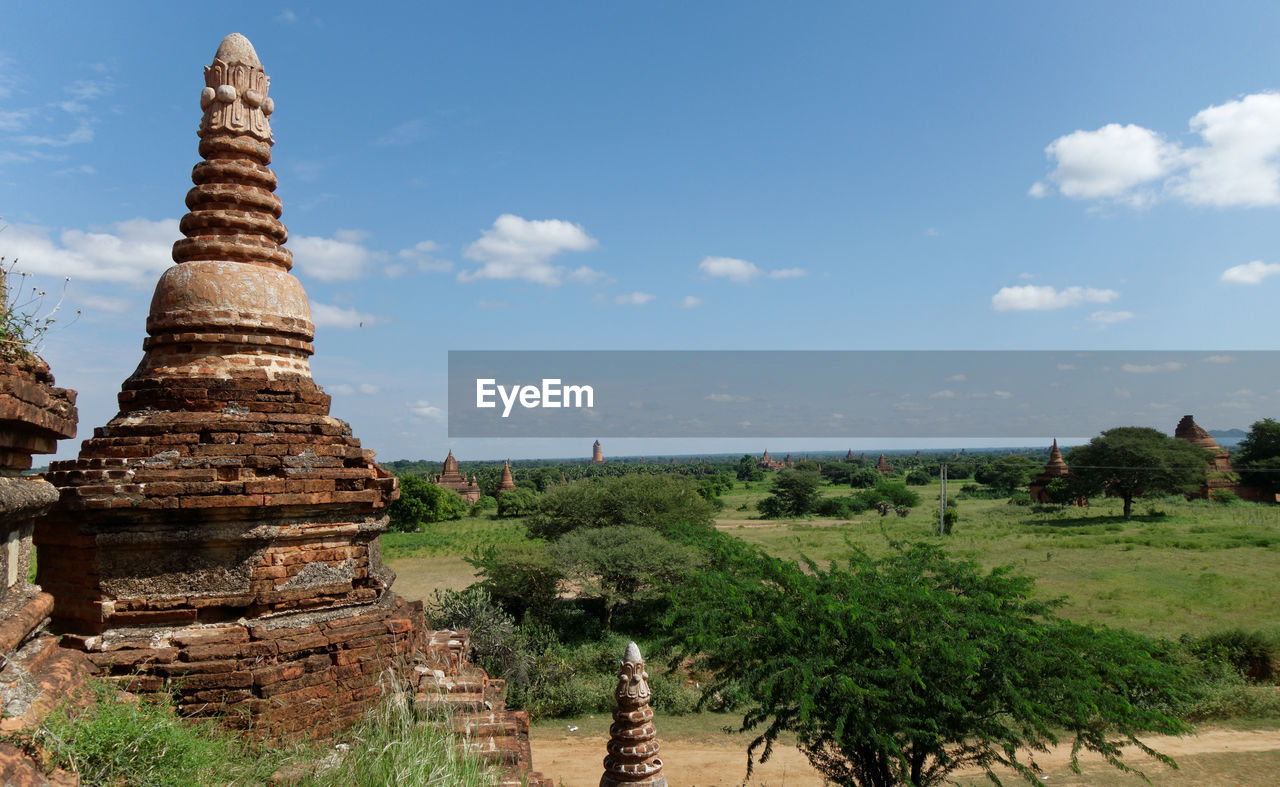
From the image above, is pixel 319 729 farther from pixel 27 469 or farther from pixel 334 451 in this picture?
pixel 27 469

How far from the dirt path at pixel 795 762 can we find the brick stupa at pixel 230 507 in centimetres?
683

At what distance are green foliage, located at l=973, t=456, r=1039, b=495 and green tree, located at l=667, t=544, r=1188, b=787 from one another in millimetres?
66036

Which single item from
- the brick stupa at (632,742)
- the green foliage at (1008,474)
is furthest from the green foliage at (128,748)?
the green foliage at (1008,474)

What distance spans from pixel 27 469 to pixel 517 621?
18.2m

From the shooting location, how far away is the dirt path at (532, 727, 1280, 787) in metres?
11.6

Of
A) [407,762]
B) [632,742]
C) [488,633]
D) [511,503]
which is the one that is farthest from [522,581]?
[511,503]

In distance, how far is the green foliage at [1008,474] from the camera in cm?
7297

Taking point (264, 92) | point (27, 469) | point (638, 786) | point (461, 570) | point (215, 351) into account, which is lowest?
point (461, 570)

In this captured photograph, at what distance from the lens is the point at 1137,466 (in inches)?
1704

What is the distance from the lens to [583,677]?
664 inches

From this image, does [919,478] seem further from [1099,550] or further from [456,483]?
[1099,550]

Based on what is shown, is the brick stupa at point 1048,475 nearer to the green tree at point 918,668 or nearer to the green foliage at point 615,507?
the green foliage at point 615,507

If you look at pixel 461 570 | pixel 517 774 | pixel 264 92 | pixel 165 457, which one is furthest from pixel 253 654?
pixel 461 570

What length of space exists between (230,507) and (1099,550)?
1331 inches
